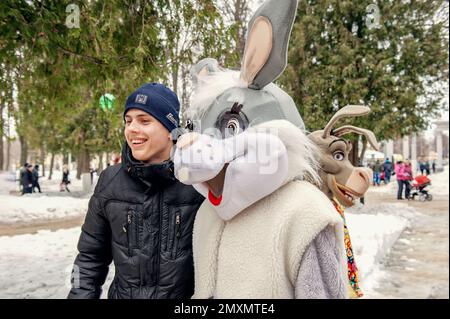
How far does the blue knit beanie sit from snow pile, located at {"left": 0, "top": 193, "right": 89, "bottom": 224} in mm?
10061

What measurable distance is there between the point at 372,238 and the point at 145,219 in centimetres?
618

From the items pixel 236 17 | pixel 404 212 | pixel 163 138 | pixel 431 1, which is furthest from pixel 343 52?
pixel 163 138

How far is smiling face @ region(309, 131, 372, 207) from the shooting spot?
1.95 metres

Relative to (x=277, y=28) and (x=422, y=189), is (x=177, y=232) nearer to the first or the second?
(x=277, y=28)

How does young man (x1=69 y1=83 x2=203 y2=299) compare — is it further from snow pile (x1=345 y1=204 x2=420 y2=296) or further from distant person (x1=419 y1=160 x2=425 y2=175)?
distant person (x1=419 y1=160 x2=425 y2=175)

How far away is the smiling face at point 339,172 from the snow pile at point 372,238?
310 centimetres

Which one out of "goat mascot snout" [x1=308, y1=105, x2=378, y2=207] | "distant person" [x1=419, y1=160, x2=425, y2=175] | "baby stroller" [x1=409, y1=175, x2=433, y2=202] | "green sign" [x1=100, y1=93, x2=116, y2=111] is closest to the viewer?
"goat mascot snout" [x1=308, y1=105, x2=378, y2=207]

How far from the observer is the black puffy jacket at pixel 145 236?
5.61 ft

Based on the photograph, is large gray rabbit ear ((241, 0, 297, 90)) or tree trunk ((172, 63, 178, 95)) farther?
tree trunk ((172, 63, 178, 95))

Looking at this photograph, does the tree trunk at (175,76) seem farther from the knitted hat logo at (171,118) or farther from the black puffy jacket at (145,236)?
the black puffy jacket at (145,236)

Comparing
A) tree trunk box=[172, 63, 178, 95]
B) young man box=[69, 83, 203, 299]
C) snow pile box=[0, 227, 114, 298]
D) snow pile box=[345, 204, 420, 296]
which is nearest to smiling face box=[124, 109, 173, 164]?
young man box=[69, 83, 203, 299]

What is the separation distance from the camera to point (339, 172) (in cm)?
211

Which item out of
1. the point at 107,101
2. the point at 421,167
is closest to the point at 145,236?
the point at 107,101
